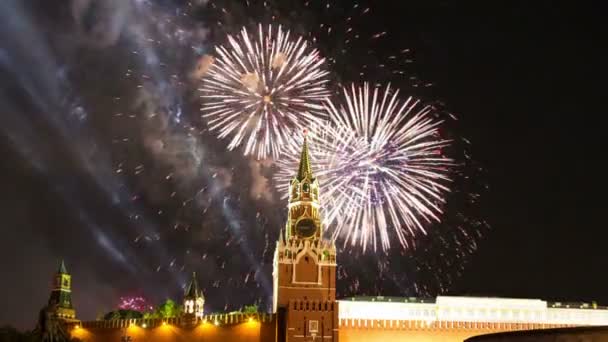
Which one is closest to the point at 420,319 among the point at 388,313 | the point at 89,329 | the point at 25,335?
the point at 388,313

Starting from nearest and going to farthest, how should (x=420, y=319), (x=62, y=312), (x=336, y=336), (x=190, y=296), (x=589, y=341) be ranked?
(x=589, y=341) → (x=336, y=336) → (x=420, y=319) → (x=190, y=296) → (x=62, y=312)

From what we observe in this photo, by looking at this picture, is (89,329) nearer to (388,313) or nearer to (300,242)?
(300,242)

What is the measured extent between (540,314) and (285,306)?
922 inches

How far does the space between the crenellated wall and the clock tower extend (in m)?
1.70

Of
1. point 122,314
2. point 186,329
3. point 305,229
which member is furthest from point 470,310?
point 122,314

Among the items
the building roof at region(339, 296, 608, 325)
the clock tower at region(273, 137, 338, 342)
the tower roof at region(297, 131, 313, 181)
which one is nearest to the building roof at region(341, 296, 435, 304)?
the building roof at region(339, 296, 608, 325)

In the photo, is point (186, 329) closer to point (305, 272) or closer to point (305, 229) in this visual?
point (305, 272)

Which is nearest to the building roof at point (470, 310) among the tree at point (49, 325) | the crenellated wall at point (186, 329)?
the crenellated wall at point (186, 329)

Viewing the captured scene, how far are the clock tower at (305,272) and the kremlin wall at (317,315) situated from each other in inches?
2.9

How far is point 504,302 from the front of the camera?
248 ft

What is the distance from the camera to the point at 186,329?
68.9 meters

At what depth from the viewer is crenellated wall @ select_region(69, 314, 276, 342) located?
66375mm

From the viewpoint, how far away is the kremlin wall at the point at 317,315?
66.1 meters

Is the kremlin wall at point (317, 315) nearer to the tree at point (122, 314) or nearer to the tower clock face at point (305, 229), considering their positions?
the tower clock face at point (305, 229)
